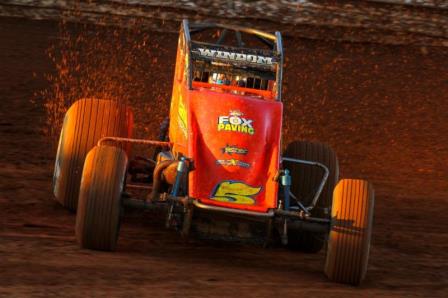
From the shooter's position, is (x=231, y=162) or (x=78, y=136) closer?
(x=231, y=162)

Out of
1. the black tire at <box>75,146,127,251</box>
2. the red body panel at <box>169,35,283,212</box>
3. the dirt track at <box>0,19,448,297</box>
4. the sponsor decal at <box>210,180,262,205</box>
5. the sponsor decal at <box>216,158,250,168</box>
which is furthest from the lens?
the sponsor decal at <box>216,158,250,168</box>

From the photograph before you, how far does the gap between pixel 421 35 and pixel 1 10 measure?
7105mm

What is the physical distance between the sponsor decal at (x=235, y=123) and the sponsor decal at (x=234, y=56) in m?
0.92

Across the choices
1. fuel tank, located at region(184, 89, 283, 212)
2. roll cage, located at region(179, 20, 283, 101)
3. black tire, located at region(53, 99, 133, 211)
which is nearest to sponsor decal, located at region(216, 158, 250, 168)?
fuel tank, located at region(184, 89, 283, 212)

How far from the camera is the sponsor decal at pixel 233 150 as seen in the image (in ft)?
24.6

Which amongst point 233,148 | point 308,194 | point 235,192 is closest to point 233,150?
point 233,148

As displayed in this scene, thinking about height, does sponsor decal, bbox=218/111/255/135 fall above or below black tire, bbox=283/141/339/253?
above

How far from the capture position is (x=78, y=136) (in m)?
8.45

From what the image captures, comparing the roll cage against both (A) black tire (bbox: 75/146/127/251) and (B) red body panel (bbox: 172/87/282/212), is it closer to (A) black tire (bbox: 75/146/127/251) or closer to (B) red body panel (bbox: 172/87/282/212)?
(B) red body panel (bbox: 172/87/282/212)

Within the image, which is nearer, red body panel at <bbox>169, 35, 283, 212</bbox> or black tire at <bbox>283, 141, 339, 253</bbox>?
red body panel at <bbox>169, 35, 283, 212</bbox>

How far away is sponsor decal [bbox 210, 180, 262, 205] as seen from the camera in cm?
719

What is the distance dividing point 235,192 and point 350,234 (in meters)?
0.88

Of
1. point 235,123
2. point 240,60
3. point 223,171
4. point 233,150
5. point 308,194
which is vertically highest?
point 240,60

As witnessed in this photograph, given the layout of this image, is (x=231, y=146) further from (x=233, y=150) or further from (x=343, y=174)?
(x=343, y=174)
